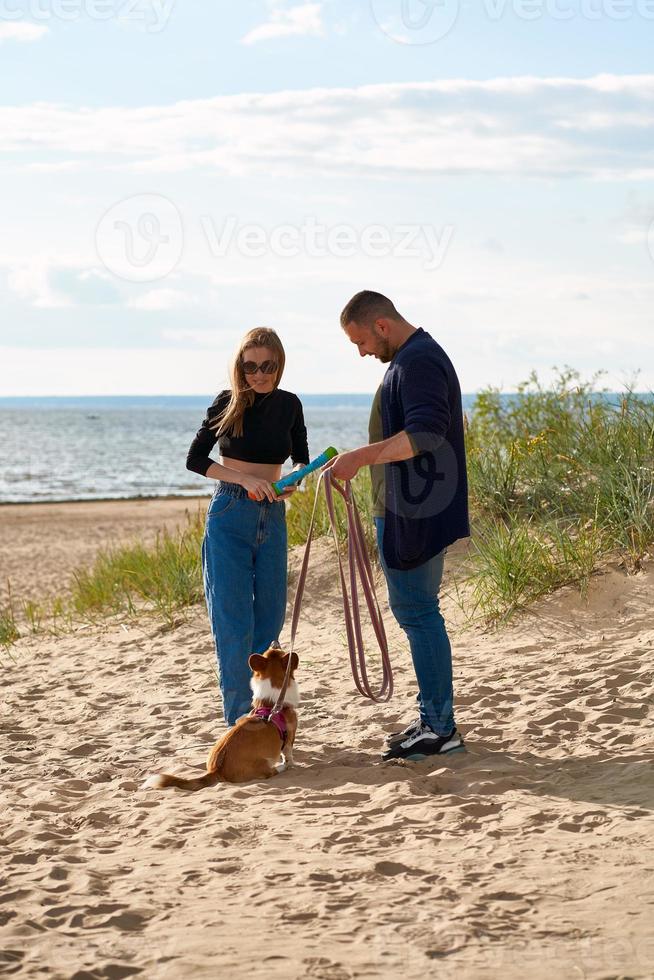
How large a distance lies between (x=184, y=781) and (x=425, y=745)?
1170mm

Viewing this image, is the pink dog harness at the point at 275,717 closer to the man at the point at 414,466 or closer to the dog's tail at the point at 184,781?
the dog's tail at the point at 184,781

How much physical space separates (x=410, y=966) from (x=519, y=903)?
549 mm

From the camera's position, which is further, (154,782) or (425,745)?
(425,745)

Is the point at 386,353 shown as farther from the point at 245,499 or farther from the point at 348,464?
the point at 245,499

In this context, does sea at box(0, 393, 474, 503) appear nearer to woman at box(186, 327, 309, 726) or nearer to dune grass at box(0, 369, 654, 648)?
dune grass at box(0, 369, 654, 648)

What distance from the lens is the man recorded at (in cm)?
457

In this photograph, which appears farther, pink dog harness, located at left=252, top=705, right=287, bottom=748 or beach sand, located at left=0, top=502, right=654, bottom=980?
pink dog harness, located at left=252, top=705, right=287, bottom=748

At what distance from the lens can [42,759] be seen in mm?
5945

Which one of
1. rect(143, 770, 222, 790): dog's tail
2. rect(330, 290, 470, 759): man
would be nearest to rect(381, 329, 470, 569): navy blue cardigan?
rect(330, 290, 470, 759): man

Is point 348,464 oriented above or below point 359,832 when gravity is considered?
above

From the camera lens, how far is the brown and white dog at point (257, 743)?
16.4 ft

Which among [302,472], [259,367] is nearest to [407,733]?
[302,472]

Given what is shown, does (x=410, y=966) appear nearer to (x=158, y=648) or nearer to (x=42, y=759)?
(x=42, y=759)

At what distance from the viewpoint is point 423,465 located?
15.4 ft
